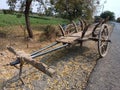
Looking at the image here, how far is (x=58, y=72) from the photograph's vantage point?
588 centimetres

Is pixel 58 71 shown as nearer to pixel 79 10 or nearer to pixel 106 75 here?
pixel 106 75

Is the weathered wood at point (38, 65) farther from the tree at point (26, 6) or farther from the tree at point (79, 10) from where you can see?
the tree at point (79, 10)

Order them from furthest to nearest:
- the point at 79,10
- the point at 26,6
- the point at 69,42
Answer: the point at 79,10
the point at 26,6
the point at 69,42

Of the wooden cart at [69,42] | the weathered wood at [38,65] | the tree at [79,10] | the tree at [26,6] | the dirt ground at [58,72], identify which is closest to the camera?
the weathered wood at [38,65]

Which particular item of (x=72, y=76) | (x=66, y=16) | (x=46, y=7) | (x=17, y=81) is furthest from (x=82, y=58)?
(x=66, y=16)

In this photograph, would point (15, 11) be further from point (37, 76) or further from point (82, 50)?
point (37, 76)

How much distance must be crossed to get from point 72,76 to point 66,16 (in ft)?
44.1

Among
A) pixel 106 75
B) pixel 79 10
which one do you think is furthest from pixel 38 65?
pixel 79 10

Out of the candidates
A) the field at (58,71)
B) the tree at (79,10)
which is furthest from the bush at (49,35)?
the tree at (79,10)

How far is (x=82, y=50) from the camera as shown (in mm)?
8367

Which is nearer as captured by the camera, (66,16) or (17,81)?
(17,81)

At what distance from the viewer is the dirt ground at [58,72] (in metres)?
4.98

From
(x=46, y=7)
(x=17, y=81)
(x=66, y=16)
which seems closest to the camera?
(x=17, y=81)

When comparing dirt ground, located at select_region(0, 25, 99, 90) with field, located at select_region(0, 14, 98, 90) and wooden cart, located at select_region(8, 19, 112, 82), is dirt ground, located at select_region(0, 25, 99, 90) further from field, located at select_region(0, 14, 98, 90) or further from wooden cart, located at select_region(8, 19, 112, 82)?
wooden cart, located at select_region(8, 19, 112, 82)
